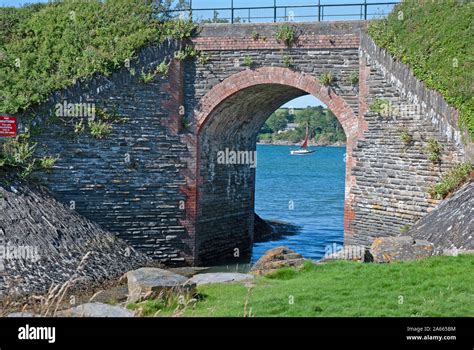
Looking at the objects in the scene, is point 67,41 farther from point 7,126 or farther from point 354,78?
point 354,78

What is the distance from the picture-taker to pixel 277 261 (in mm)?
15812

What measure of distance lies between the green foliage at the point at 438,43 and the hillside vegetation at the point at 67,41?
6.45 metres

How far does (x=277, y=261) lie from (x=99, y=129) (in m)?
8.35

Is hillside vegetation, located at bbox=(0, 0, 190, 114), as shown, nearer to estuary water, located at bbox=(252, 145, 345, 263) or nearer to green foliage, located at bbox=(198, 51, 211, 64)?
green foliage, located at bbox=(198, 51, 211, 64)

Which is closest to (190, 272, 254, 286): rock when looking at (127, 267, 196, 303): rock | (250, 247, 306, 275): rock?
(250, 247, 306, 275): rock

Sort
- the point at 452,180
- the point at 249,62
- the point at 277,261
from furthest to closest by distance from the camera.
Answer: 1. the point at 249,62
2. the point at 452,180
3. the point at 277,261

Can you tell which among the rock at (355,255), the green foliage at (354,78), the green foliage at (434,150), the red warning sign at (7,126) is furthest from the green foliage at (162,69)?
the rock at (355,255)

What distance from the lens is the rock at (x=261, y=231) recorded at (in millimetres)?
30422

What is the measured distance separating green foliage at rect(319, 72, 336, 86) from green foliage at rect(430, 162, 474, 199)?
14.1 feet

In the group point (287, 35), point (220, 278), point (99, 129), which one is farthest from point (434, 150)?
point (99, 129)

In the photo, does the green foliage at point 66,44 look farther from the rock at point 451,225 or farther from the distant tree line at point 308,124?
the distant tree line at point 308,124

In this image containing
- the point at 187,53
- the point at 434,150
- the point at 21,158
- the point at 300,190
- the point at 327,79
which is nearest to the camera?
the point at 434,150

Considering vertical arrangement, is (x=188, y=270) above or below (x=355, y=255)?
below

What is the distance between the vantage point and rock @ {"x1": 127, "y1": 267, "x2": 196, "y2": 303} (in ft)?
41.7
